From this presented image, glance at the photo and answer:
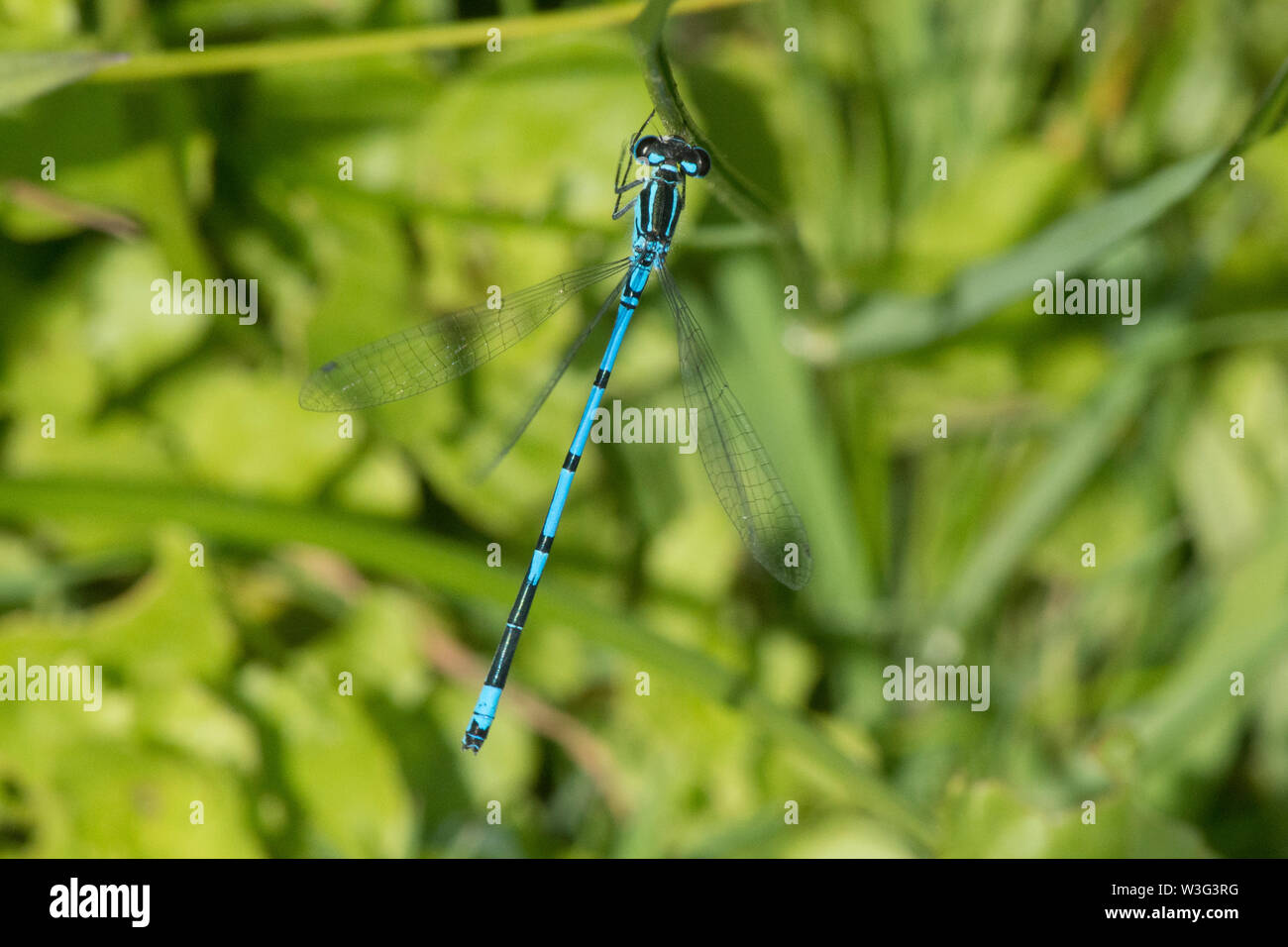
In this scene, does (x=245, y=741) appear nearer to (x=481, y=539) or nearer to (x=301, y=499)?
(x=301, y=499)
